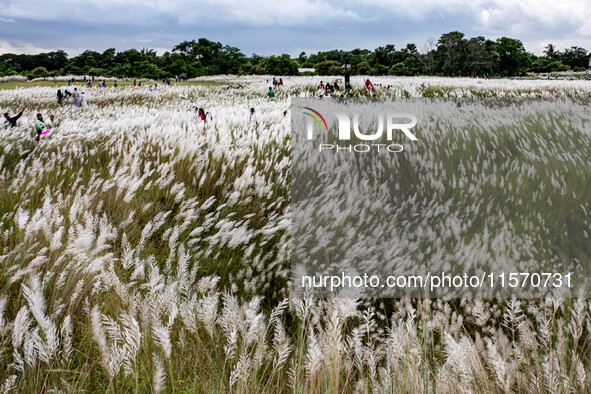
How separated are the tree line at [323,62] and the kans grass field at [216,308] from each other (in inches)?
2409

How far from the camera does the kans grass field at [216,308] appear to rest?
135 centimetres

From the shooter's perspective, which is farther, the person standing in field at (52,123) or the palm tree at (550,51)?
the palm tree at (550,51)

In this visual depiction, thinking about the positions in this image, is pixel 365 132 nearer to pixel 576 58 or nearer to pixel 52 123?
pixel 52 123

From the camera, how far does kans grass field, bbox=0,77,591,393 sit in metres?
1.35

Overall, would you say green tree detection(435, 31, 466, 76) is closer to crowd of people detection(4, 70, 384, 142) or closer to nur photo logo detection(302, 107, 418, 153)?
crowd of people detection(4, 70, 384, 142)

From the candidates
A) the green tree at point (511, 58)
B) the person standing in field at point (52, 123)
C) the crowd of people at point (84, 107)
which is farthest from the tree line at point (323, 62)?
the person standing in field at point (52, 123)

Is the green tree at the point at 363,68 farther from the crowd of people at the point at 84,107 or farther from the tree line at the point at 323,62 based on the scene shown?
the crowd of people at the point at 84,107

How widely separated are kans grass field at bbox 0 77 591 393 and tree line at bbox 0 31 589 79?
61.2 m

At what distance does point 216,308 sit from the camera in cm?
159

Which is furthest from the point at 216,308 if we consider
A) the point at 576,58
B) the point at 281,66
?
the point at 576,58

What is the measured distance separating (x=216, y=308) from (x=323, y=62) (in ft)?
233

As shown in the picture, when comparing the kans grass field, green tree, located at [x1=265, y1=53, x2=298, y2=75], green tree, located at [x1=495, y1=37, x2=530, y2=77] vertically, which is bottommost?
the kans grass field

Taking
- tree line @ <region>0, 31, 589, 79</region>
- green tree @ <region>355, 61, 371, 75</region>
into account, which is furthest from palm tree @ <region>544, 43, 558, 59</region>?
green tree @ <region>355, 61, 371, 75</region>

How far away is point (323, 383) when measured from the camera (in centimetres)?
143
